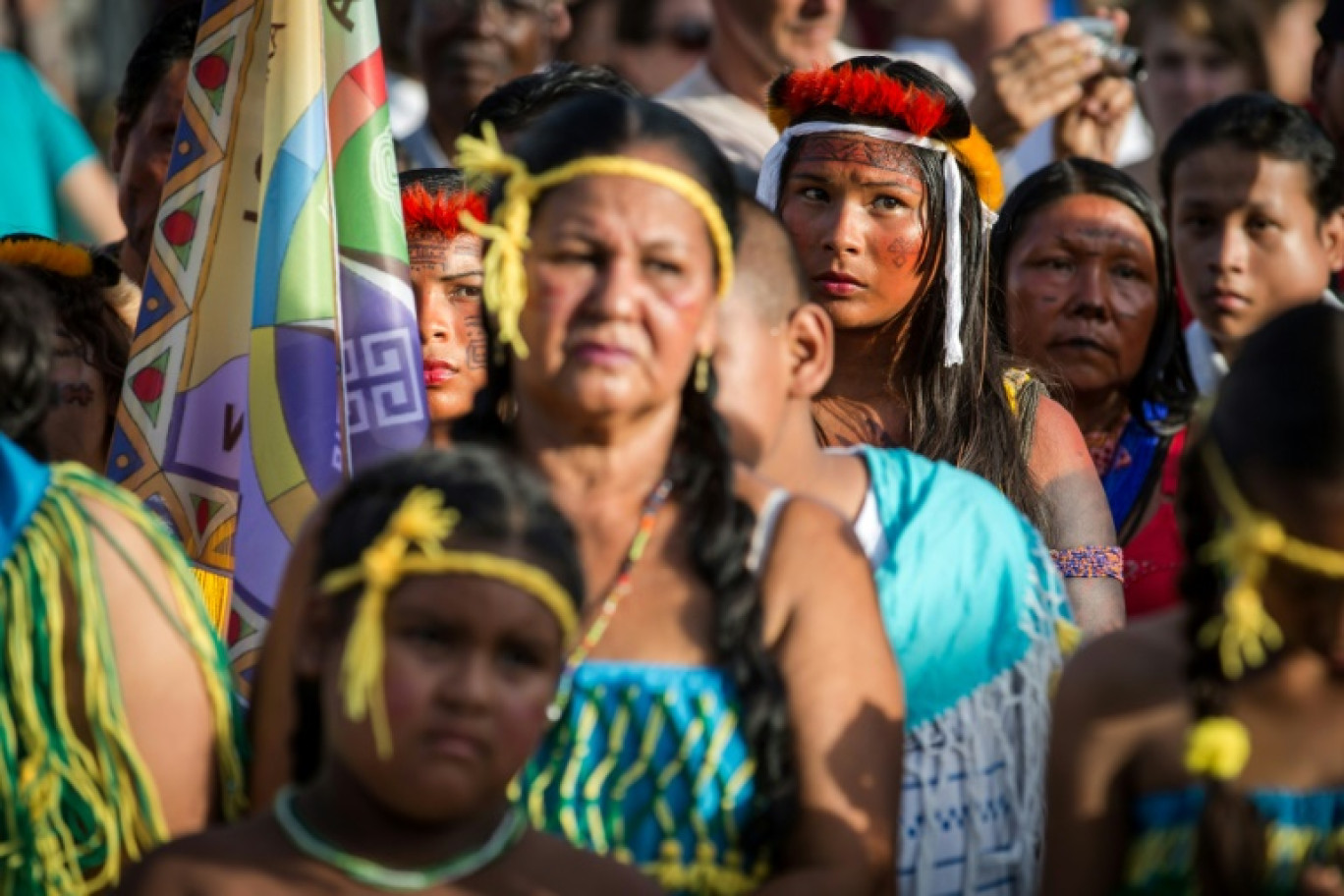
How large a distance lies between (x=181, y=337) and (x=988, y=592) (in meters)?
1.40

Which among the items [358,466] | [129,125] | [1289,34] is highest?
[1289,34]

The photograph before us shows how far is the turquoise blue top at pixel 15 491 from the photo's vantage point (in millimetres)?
2867

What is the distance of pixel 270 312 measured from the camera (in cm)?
357

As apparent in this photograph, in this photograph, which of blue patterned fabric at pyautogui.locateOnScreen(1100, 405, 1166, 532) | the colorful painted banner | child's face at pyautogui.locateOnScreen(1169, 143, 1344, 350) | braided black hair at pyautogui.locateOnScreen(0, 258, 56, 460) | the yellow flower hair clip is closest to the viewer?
the yellow flower hair clip

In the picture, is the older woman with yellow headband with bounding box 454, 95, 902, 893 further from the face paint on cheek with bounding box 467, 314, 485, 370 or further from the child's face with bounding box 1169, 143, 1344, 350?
the child's face with bounding box 1169, 143, 1344, 350

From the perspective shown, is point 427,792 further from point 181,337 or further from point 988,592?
point 181,337

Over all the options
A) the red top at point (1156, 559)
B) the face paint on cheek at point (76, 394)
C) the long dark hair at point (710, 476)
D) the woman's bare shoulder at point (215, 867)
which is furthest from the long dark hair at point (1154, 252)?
the woman's bare shoulder at point (215, 867)

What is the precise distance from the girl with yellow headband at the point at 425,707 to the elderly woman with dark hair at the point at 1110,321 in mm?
2576

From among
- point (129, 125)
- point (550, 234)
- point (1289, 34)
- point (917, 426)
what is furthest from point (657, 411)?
point (1289, 34)

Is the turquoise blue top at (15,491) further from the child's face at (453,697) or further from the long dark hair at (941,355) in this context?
the long dark hair at (941,355)

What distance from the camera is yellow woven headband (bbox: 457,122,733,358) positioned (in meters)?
2.97

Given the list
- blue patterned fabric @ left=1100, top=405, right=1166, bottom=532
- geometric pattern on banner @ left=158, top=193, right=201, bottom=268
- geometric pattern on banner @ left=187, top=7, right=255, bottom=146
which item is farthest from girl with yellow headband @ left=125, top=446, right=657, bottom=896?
blue patterned fabric @ left=1100, top=405, right=1166, bottom=532

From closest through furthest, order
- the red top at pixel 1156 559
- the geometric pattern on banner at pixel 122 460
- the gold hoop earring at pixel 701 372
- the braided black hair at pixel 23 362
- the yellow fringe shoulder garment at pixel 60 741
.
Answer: the yellow fringe shoulder garment at pixel 60 741, the braided black hair at pixel 23 362, the gold hoop earring at pixel 701 372, the geometric pattern on banner at pixel 122 460, the red top at pixel 1156 559

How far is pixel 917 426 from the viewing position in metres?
4.29
